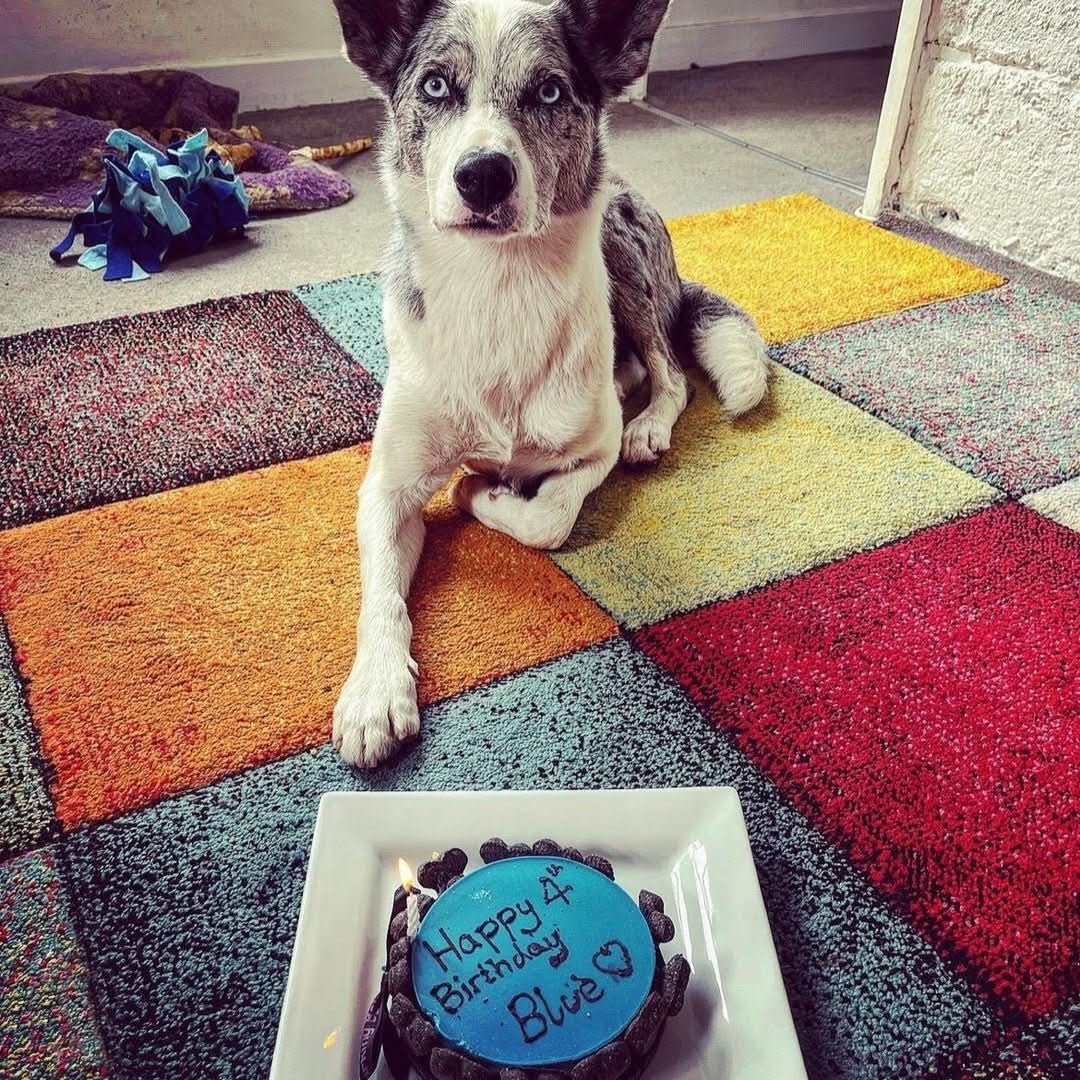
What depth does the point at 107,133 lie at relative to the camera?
10.6 feet

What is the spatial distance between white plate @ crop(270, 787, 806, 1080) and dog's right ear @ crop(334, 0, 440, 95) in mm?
1217

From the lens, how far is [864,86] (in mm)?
4641

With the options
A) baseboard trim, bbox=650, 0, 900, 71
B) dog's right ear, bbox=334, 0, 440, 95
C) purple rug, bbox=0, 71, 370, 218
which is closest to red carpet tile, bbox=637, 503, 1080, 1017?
dog's right ear, bbox=334, 0, 440, 95

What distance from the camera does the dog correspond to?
1.40 meters

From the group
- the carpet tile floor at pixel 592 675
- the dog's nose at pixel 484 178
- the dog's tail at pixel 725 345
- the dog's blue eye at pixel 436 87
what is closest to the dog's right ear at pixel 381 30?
the dog's blue eye at pixel 436 87

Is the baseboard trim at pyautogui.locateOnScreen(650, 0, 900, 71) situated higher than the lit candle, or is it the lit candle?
the baseboard trim at pyautogui.locateOnScreen(650, 0, 900, 71)

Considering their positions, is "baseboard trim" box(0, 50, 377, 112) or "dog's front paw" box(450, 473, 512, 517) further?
"baseboard trim" box(0, 50, 377, 112)

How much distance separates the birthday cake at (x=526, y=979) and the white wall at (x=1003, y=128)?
2.46m

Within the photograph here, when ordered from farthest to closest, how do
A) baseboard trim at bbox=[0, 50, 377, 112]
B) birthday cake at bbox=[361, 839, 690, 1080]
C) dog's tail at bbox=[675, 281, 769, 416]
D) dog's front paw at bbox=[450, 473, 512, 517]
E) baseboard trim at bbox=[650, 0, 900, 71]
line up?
baseboard trim at bbox=[650, 0, 900, 71] → baseboard trim at bbox=[0, 50, 377, 112] → dog's tail at bbox=[675, 281, 769, 416] → dog's front paw at bbox=[450, 473, 512, 517] → birthday cake at bbox=[361, 839, 690, 1080]

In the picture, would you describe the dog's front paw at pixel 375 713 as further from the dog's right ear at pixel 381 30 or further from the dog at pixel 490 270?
the dog's right ear at pixel 381 30

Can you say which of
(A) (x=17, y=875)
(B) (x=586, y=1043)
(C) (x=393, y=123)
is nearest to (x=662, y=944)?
(B) (x=586, y=1043)

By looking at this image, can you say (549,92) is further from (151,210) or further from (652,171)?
(652,171)

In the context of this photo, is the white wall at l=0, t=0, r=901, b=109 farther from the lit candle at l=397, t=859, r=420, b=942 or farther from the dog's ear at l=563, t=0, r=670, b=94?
the lit candle at l=397, t=859, r=420, b=942

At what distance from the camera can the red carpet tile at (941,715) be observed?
103 centimetres
